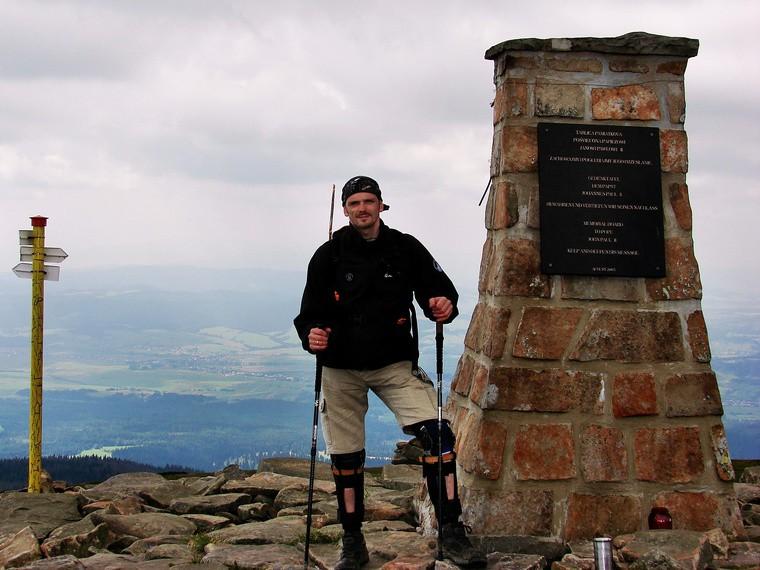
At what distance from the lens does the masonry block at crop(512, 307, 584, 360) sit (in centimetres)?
710

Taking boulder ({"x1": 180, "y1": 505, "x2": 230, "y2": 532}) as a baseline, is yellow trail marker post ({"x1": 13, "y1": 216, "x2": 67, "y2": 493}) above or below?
above

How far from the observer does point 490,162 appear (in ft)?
25.2

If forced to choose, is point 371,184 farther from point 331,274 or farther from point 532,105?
point 532,105

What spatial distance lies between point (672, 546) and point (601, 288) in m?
1.89

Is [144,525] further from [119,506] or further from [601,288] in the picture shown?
[601,288]

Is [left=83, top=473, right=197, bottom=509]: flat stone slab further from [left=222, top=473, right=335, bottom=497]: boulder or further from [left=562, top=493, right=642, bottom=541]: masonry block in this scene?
[left=562, top=493, right=642, bottom=541]: masonry block

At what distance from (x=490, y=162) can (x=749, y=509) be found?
12.4 feet

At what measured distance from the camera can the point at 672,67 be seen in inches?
293

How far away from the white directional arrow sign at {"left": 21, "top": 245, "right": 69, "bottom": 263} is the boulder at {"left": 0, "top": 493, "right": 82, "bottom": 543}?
246 cm

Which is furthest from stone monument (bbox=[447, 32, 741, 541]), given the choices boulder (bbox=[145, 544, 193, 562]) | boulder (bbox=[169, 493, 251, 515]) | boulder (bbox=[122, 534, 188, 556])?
boulder (bbox=[169, 493, 251, 515])

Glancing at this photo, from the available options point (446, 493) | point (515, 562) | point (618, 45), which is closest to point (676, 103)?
point (618, 45)

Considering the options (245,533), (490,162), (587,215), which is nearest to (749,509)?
(587,215)

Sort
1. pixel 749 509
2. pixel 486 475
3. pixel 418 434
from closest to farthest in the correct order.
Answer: pixel 418 434 → pixel 486 475 → pixel 749 509

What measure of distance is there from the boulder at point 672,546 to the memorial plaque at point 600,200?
73.5 inches
